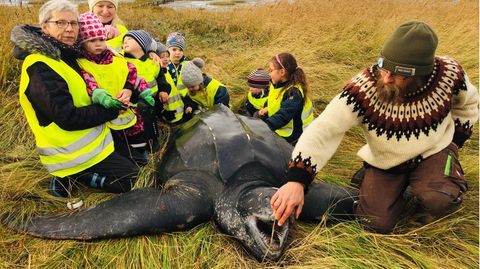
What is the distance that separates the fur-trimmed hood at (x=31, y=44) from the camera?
2346 millimetres

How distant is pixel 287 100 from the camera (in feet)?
12.0

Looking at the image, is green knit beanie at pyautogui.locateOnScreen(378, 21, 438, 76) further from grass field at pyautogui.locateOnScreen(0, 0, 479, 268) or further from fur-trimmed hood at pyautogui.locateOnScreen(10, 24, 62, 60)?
fur-trimmed hood at pyautogui.locateOnScreen(10, 24, 62, 60)

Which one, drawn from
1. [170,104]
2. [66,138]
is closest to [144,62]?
[170,104]

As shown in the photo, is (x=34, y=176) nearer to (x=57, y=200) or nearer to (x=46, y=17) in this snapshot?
(x=57, y=200)

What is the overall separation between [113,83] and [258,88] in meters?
1.89

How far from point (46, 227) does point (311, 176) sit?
1.61m

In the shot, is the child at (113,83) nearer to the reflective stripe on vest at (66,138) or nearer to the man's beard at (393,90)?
the reflective stripe on vest at (66,138)

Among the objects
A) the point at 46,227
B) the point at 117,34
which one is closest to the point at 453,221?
the point at 46,227

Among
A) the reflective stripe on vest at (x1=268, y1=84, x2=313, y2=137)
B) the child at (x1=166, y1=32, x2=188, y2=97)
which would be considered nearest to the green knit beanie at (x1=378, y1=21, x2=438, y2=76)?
the reflective stripe on vest at (x1=268, y1=84, x2=313, y2=137)

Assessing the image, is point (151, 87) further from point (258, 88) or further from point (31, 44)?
point (258, 88)

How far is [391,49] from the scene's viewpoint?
1957 millimetres

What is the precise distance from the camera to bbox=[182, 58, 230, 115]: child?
3.78m

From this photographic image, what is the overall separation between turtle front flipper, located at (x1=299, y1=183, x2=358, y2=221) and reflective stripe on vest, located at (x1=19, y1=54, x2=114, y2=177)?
1473 millimetres

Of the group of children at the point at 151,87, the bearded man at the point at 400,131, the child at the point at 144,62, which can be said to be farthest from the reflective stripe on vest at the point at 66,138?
the bearded man at the point at 400,131
